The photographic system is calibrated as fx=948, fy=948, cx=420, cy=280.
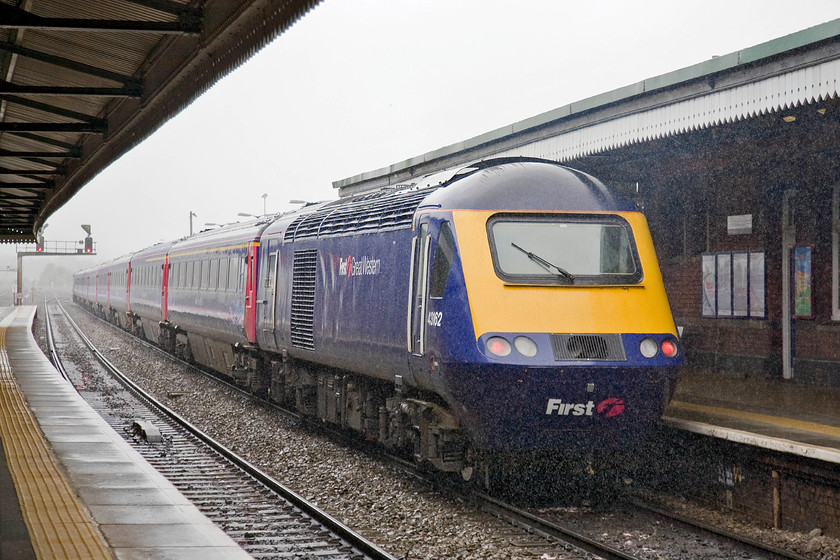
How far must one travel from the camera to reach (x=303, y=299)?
511 inches

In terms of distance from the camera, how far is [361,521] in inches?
342

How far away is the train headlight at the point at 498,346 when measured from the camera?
26.9 feet

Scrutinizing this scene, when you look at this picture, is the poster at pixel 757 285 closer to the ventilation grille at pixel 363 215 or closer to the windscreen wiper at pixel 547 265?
the ventilation grille at pixel 363 215

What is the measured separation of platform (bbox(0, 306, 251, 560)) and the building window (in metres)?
8.71

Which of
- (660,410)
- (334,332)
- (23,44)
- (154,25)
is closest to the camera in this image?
(154,25)

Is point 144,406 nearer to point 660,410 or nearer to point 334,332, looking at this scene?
point 334,332

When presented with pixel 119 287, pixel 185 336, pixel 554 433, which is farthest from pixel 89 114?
pixel 119 287

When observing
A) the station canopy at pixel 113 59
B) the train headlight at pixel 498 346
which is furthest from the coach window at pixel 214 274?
the train headlight at pixel 498 346

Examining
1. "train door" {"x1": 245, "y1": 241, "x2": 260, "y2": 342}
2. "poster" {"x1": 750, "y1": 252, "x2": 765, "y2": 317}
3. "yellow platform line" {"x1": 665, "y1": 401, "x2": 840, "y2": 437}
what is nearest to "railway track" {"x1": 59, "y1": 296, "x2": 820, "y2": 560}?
"yellow platform line" {"x1": 665, "y1": 401, "x2": 840, "y2": 437}

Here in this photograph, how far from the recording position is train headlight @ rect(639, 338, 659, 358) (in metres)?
8.46

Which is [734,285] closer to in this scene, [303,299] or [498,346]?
[303,299]

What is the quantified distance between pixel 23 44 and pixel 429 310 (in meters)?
4.97

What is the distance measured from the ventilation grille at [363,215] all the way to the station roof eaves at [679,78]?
2926 millimetres

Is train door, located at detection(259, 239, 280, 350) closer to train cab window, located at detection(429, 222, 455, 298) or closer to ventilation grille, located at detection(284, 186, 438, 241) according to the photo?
ventilation grille, located at detection(284, 186, 438, 241)
